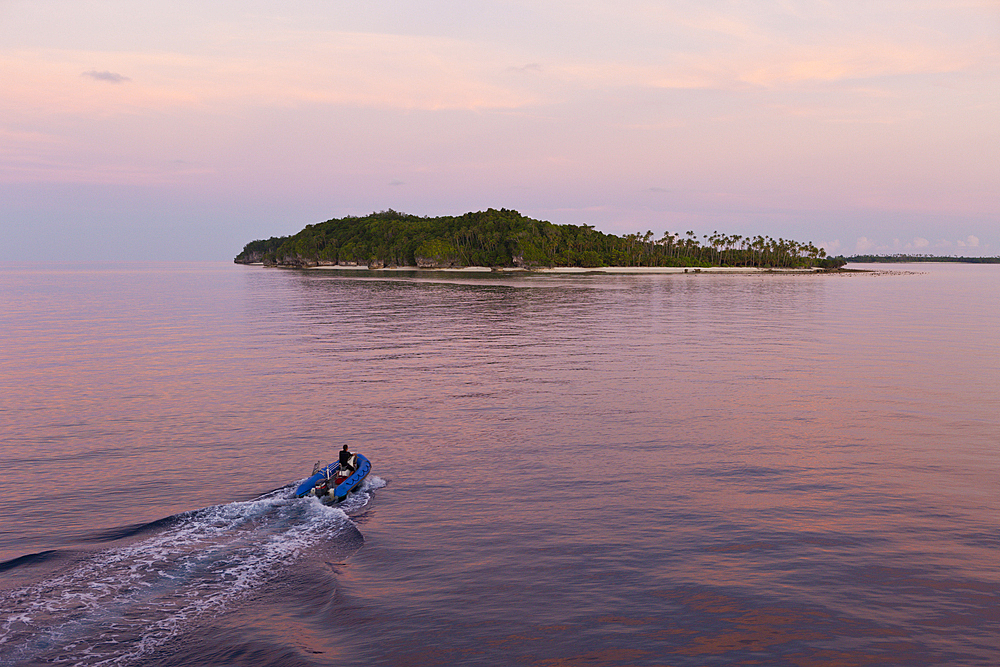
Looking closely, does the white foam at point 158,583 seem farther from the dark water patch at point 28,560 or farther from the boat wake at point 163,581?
the dark water patch at point 28,560

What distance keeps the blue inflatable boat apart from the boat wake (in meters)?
0.38

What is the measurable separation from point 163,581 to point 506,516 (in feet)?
31.7

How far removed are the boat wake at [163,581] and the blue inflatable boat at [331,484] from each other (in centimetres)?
38

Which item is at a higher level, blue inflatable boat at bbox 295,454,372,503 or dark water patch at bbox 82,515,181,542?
blue inflatable boat at bbox 295,454,372,503

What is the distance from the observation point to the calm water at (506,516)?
43.9 feet

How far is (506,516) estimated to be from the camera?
1953 centimetres

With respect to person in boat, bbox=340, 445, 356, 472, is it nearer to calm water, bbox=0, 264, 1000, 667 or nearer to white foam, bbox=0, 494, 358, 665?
calm water, bbox=0, 264, 1000, 667

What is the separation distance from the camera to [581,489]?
21641 mm

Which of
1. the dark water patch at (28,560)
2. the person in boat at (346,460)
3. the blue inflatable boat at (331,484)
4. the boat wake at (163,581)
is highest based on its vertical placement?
the person in boat at (346,460)

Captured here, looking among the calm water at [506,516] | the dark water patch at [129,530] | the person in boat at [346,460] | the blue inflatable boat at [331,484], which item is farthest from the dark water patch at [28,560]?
the person in boat at [346,460]


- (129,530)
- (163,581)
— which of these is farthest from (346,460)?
(163,581)

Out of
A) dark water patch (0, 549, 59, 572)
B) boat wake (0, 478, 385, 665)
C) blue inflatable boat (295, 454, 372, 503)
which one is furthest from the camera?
blue inflatable boat (295, 454, 372, 503)

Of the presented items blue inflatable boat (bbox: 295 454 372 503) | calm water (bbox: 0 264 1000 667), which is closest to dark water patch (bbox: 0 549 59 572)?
calm water (bbox: 0 264 1000 667)

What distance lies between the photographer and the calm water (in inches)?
527
